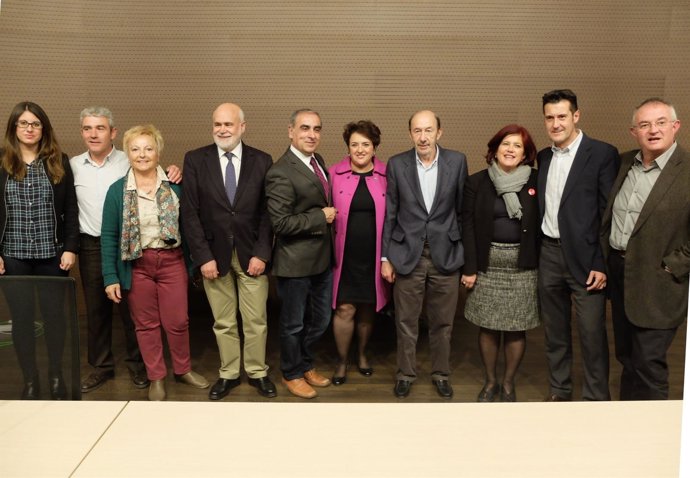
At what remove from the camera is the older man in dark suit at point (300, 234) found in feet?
11.9

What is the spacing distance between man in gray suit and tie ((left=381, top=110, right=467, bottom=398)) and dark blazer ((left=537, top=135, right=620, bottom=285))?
587 mm

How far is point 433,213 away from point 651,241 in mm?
1130

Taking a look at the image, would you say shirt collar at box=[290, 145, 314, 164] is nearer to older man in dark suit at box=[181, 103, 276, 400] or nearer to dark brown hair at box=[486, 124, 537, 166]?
older man in dark suit at box=[181, 103, 276, 400]

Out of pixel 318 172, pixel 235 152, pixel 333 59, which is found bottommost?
pixel 318 172

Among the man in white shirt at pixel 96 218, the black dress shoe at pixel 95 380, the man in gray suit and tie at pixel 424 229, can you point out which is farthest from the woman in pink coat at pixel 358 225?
the black dress shoe at pixel 95 380

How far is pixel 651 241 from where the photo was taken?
3.09m

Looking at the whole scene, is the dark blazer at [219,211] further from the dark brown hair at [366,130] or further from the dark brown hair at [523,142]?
the dark brown hair at [523,142]

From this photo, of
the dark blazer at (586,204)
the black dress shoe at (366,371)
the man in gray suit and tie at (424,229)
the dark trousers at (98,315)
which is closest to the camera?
the dark blazer at (586,204)

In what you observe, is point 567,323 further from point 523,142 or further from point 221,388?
point 221,388

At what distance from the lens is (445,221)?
368 centimetres

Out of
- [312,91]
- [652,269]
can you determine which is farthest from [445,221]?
[312,91]

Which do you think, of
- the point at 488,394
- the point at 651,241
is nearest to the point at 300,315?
the point at 488,394

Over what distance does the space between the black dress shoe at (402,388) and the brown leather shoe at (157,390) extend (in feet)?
4.55
